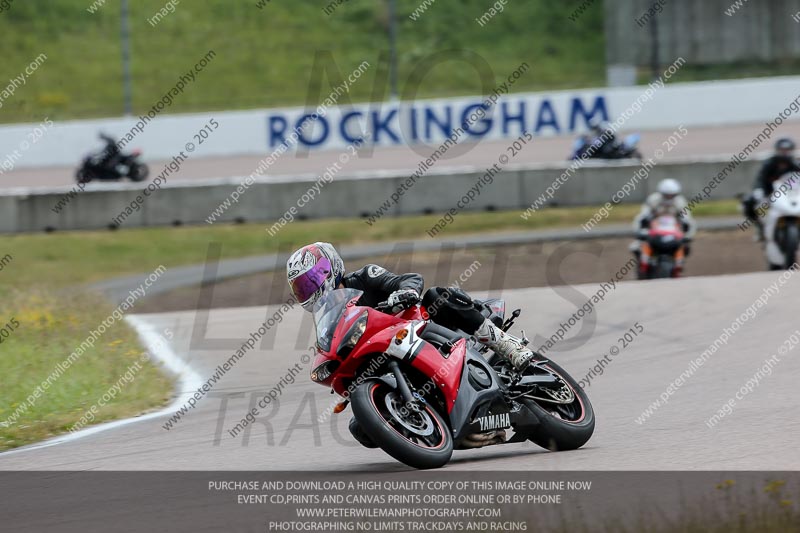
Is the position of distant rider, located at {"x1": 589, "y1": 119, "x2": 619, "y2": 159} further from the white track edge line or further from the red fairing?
the red fairing

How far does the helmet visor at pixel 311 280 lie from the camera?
21.0 ft

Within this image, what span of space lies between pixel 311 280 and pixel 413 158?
19881mm

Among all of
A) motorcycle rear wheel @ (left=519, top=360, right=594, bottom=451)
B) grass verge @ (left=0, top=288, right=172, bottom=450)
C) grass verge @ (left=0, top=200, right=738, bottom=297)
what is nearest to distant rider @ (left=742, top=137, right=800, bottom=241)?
grass verge @ (left=0, top=200, right=738, bottom=297)

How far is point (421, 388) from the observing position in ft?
21.3

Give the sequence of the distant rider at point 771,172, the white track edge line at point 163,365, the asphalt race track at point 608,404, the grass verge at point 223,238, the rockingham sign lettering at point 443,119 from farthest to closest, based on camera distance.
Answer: the rockingham sign lettering at point 443,119, the grass verge at point 223,238, the distant rider at point 771,172, the white track edge line at point 163,365, the asphalt race track at point 608,404

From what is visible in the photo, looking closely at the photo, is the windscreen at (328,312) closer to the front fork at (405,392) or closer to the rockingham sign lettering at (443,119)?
the front fork at (405,392)

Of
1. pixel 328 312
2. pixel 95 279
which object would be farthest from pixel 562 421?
pixel 95 279

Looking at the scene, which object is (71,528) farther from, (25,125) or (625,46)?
(625,46)

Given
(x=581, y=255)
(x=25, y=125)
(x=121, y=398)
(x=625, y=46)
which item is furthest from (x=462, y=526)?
(x=625, y=46)

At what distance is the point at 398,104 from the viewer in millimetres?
27422

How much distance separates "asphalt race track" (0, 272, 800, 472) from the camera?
267 inches

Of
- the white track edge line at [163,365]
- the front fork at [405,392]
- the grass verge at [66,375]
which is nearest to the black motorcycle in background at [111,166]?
the grass verge at [66,375]

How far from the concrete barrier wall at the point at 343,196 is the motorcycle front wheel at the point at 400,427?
1512 cm

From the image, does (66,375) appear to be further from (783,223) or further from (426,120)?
(426,120)
